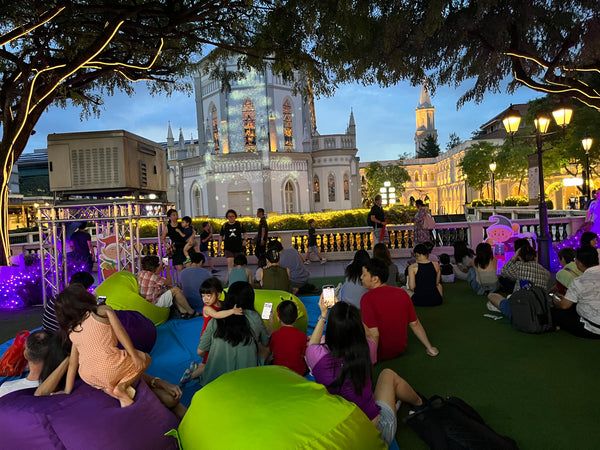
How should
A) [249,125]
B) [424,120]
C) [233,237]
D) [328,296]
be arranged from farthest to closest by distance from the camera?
[424,120] → [249,125] → [233,237] → [328,296]

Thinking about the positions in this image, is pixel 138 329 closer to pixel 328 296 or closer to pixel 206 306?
pixel 206 306

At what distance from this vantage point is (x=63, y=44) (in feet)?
31.7

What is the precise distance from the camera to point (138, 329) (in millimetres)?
5934

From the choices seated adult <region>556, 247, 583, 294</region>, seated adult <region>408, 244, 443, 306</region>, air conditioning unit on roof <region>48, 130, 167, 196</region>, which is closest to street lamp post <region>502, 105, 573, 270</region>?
seated adult <region>556, 247, 583, 294</region>

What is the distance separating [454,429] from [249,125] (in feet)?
106

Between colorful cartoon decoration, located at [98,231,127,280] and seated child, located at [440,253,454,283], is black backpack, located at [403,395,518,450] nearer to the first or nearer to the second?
seated child, located at [440,253,454,283]

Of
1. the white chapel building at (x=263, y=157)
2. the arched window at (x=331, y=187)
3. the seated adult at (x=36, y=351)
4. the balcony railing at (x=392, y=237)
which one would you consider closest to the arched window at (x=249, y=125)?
the white chapel building at (x=263, y=157)

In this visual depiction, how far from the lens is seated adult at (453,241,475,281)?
1012cm

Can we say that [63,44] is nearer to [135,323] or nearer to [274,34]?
[274,34]

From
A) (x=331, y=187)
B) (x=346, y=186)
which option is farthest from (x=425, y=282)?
(x=346, y=186)

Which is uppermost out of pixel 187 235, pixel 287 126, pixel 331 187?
pixel 287 126

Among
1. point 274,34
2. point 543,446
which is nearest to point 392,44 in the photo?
point 274,34

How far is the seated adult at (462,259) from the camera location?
33.2 feet

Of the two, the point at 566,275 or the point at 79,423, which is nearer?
the point at 79,423
